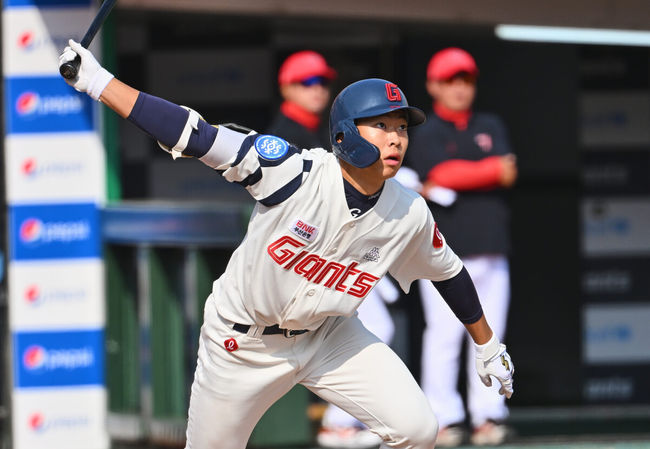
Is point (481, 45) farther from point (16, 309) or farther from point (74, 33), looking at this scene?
point (16, 309)

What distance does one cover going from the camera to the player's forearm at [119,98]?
3.39 m

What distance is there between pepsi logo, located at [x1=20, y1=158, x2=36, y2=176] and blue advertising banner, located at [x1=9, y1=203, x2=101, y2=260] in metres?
0.16

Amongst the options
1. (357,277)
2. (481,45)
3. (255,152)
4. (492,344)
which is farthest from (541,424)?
(255,152)

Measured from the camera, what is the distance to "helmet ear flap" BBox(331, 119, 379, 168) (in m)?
3.54

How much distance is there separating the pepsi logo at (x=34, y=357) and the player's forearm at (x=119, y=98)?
8.15 ft

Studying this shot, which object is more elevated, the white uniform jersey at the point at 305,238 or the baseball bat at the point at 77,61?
the baseball bat at the point at 77,61

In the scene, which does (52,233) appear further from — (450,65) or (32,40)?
(450,65)

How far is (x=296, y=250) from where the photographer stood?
3.65 metres

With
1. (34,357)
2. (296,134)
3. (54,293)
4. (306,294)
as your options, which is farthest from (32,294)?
(306,294)

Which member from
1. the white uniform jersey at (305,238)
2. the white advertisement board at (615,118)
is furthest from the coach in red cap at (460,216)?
the white uniform jersey at (305,238)

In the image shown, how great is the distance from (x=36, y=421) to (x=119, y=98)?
2688 mm

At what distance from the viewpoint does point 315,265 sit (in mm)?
3674

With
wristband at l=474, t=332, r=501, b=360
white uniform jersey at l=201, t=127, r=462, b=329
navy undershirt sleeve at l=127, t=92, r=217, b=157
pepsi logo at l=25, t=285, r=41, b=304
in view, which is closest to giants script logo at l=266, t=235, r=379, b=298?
white uniform jersey at l=201, t=127, r=462, b=329

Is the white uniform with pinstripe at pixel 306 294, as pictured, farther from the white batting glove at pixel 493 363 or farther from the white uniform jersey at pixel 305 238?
the white batting glove at pixel 493 363
